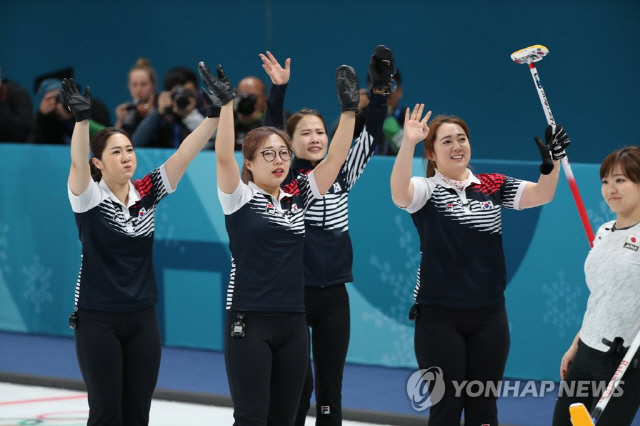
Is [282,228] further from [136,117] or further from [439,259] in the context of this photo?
[136,117]

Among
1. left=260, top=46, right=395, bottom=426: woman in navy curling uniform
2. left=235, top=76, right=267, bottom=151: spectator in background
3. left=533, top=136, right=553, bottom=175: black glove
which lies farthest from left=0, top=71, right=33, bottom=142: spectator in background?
left=533, top=136, right=553, bottom=175: black glove

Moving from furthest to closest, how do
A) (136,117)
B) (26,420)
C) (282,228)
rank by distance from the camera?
(136,117), (26,420), (282,228)

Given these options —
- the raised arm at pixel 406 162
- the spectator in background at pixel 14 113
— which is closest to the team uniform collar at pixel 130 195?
the raised arm at pixel 406 162

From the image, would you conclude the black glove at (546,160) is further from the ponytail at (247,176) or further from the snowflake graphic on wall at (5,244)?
the snowflake graphic on wall at (5,244)

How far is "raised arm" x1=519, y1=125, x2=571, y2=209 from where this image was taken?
5152mm

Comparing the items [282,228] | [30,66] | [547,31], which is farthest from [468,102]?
[282,228]

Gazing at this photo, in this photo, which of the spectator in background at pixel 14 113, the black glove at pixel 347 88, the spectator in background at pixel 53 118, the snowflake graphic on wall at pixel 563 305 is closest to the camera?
A: the black glove at pixel 347 88

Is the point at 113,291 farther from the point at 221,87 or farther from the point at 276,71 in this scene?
the point at 276,71

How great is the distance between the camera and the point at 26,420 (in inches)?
271

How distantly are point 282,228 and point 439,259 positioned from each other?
2.49ft

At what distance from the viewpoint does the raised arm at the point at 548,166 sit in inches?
203

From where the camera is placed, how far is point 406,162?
5.11m

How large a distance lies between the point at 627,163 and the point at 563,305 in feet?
8.78

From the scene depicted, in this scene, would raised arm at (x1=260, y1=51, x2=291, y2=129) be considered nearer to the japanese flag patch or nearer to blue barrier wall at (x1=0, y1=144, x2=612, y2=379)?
blue barrier wall at (x1=0, y1=144, x2=612, y2=379)
